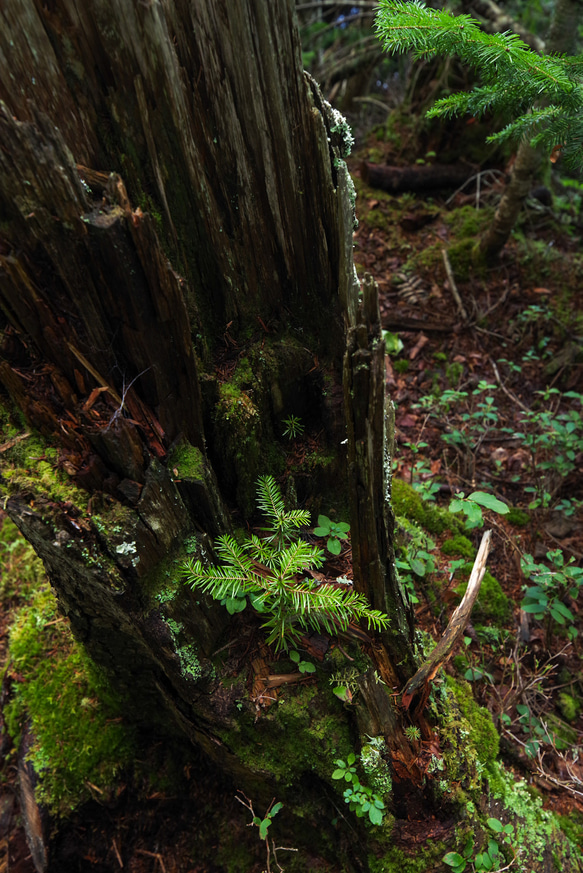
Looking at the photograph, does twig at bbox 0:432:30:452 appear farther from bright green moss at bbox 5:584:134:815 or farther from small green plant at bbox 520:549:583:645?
small green plant at bbox 520:549:583:645

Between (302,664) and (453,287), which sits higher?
(302,664)

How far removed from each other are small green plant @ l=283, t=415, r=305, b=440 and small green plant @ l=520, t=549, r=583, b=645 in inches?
86.7

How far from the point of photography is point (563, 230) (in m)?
6.64

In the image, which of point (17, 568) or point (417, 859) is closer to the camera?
point (417, 859)

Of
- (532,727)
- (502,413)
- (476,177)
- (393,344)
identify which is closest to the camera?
(532,727)

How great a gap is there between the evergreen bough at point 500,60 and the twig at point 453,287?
11.2 ft

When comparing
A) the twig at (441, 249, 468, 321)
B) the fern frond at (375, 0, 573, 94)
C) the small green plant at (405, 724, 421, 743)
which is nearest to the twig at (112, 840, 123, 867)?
the small green plant at (405, 724, 421, 743)

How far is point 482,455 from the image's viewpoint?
16.6 feet

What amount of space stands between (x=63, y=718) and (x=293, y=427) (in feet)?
8.63

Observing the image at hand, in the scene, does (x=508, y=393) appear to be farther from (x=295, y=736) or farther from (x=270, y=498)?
(x=295, y=736)

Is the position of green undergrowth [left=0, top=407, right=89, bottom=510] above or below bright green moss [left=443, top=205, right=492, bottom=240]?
above

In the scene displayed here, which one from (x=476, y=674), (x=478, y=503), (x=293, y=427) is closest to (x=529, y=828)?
(x=476, y=674)

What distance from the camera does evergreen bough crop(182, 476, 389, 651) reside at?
2.04 metres

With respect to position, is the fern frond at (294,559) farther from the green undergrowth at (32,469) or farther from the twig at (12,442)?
the twig at (12,442)
